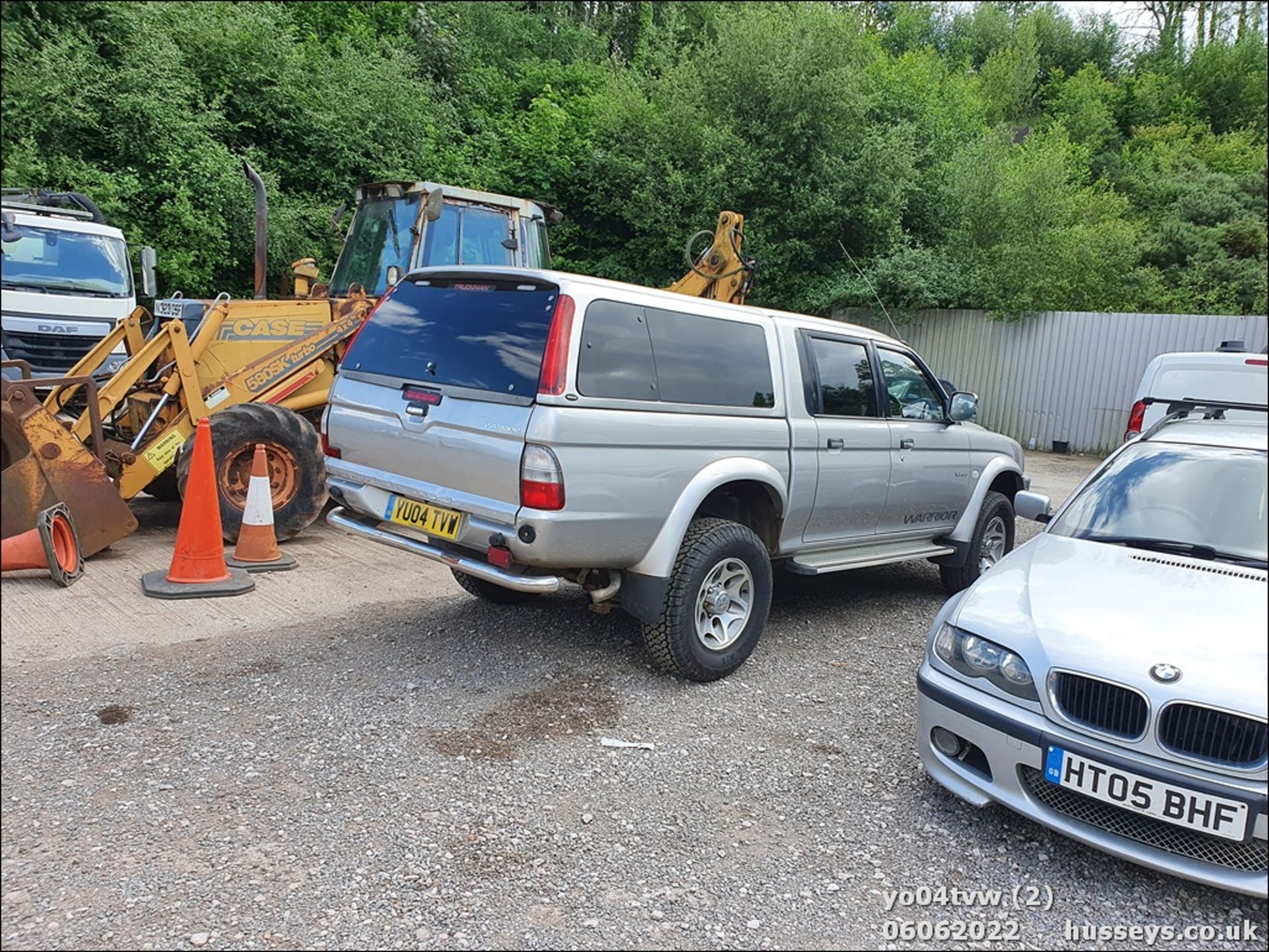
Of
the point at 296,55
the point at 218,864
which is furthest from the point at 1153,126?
the point at 296,55

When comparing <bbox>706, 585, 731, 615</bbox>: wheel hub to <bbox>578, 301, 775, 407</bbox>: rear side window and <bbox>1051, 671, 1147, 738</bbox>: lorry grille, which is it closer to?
<bbox>578, 301, 775, 407</bbox>: rear side window

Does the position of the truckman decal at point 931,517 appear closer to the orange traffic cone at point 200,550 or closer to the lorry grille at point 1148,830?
the lorry grille at point 1148,830

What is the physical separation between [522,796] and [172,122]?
909 cm

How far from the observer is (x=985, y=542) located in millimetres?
6812

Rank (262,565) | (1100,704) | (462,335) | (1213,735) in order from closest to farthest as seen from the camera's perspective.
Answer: (1213,735) → (1100,704) → (462,335) → (262,565)

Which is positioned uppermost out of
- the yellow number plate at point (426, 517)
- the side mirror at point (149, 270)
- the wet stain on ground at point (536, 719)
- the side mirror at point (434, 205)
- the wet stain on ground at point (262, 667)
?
the side mirror at point (434, 205)

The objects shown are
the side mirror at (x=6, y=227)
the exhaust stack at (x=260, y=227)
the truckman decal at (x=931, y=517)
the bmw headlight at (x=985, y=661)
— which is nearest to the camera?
the side mirror at (x=6, y=227)

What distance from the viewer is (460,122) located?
19.7 meters

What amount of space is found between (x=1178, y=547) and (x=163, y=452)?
686 cm

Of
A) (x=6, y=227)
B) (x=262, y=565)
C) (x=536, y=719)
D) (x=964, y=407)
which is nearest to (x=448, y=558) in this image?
(x=536, y=719)

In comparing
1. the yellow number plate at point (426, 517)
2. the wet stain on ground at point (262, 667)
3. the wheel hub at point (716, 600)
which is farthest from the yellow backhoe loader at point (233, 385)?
the wheel hub at point (716, 600)

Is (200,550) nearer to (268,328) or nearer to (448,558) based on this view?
(448,558)

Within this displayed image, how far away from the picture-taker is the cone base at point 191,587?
18.1ft

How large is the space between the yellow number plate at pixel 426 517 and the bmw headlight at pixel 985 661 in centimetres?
228
